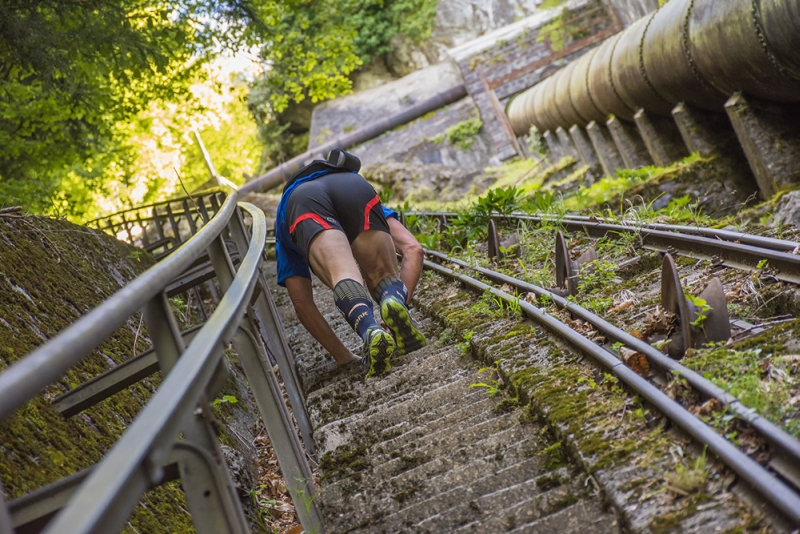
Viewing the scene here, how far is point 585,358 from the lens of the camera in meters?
3.17

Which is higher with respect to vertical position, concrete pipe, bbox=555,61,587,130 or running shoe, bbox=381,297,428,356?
concrete pipe, bbox=555,61,587,130

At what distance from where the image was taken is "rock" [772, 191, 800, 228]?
6137mm

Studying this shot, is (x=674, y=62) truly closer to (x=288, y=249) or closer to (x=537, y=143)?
(x=288, y=249)

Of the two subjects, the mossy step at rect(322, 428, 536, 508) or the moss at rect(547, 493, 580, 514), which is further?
the mossy step at rect(322, 428, 536, 508)

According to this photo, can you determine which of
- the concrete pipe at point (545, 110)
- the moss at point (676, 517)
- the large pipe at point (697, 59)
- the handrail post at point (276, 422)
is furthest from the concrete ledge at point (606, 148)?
the moss at point (676, 517)

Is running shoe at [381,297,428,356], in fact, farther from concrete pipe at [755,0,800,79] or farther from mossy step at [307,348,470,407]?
concrete pipe at [755,0,800,79]

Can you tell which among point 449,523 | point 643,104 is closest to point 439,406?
point 449,523

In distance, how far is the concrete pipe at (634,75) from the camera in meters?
9.59

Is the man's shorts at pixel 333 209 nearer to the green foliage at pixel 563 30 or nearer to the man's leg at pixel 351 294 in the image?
the man's leg at pixel 351 294

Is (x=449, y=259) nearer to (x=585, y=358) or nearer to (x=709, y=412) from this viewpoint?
(x=585, y=358)

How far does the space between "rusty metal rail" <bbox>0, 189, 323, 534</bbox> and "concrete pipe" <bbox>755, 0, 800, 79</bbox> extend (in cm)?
538

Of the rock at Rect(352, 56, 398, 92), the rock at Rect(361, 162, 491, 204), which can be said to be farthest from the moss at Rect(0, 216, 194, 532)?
the rock at Rect(352, 56, 398, 92)

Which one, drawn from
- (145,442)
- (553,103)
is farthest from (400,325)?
(553,103)

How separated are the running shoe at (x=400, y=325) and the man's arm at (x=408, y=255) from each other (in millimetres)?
538
